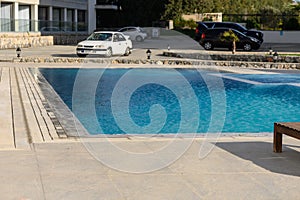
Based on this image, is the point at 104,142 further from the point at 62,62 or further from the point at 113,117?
the point at 62,62

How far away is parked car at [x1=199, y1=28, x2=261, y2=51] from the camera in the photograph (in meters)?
38.3

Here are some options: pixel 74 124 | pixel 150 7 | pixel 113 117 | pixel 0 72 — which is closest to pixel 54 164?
pixel 74 124

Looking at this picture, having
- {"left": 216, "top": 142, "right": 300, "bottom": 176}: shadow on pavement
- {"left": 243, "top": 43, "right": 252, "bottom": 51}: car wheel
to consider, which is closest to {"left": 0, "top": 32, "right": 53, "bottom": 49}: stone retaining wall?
{"left": 243, "top": 43, "right": 252, "bottom": 51}: car wheel

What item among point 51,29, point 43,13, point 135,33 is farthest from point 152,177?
point 135,33

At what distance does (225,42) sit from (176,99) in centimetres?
2165

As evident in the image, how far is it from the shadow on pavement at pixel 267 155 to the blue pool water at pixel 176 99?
3.17 m

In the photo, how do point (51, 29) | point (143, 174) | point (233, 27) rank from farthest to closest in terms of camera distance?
point (51, 29)
point (233, 27)
point (143, 174)

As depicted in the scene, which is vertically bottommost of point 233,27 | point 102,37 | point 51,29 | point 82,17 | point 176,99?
point 176,99

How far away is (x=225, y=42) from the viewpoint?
38.1 metres

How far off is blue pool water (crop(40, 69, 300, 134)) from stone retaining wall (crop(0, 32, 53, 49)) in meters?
15.4

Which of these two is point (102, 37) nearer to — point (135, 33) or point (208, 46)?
point (208, 46)

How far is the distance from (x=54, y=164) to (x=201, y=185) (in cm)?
198

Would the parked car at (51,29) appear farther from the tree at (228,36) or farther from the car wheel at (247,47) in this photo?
the car wheel at (247,47)

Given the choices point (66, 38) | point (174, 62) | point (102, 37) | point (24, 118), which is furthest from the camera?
point (66, 38)
